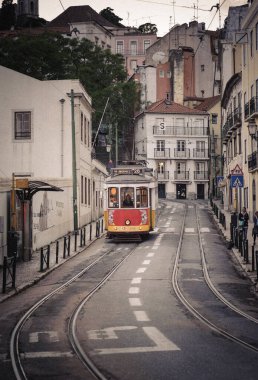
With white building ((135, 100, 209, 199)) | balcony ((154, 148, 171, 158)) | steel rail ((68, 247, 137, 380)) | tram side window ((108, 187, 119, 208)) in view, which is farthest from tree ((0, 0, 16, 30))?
steel rail ((68, 247, 137, 380))

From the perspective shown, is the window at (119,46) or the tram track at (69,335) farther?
the window at (119,46)

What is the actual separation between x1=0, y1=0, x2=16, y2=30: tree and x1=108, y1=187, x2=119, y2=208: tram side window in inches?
3984

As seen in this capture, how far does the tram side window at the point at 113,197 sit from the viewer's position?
3170cm

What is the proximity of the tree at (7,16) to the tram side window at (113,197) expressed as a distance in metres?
101

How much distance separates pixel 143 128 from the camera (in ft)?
279

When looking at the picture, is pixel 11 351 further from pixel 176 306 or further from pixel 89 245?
pixel 89 245

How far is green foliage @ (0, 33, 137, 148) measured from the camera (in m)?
60.8

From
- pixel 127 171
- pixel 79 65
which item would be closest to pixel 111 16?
pixel 79 65

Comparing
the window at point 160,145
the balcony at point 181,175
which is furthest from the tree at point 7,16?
the balcony at point 181,175

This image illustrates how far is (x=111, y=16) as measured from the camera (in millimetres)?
132000

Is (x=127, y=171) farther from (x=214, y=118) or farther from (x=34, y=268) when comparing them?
(x=214, y=118)

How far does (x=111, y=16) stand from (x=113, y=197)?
106 meters

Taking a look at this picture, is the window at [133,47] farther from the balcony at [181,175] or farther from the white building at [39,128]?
the white building at [39,128]

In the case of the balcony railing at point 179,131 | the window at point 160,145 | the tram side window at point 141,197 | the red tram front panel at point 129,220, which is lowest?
the red tram front panel at point 129,220
